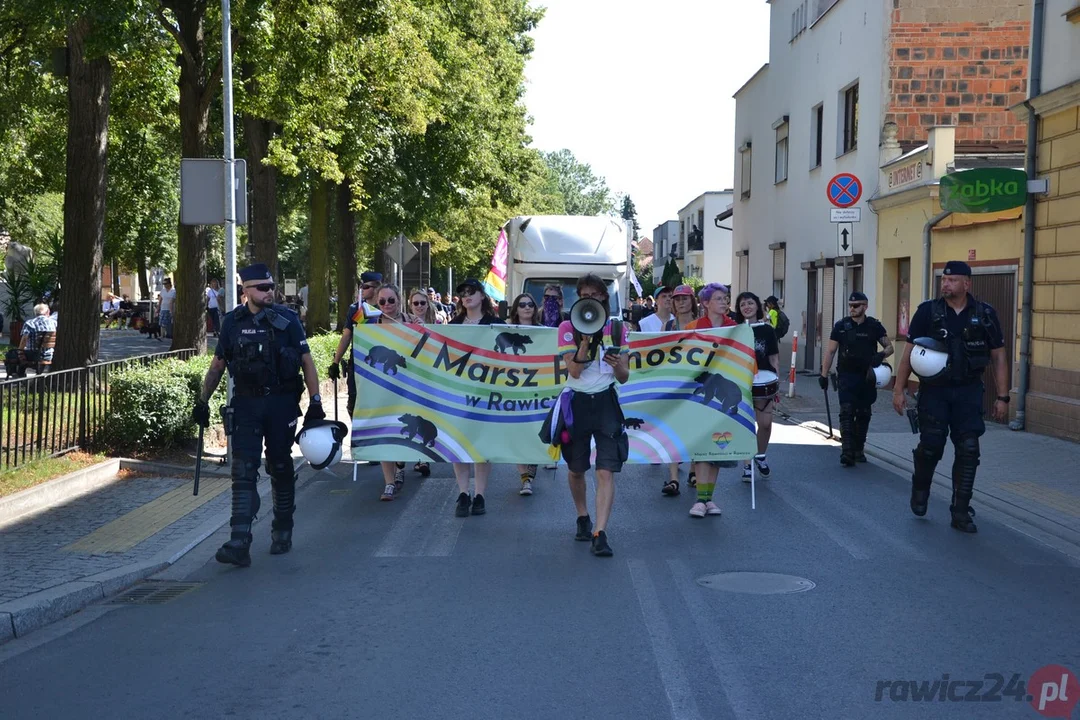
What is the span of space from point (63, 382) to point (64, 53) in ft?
19.0

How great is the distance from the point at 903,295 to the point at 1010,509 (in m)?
12.5

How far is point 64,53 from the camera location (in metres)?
14.8

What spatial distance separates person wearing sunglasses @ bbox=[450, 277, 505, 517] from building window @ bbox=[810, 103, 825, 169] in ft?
60.2

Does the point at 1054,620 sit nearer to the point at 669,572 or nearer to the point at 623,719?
the point at 669,572

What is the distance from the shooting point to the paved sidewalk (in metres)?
9.89

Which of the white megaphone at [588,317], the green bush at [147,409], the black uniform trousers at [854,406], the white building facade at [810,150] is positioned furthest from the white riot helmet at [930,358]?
the white building facade at [810,150]

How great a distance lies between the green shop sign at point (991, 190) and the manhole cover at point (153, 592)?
11536mm

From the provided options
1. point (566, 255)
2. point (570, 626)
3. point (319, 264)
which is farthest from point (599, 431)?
point (319, 264)

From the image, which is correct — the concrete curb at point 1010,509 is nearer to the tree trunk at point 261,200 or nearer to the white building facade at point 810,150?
the white building facade at point 810,150

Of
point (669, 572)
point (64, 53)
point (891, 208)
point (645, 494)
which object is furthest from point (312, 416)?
point (891, 208)

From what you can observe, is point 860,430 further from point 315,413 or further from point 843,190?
point 315,413

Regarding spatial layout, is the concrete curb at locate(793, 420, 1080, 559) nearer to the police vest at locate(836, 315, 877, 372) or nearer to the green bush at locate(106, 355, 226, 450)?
the police vest at locate(836, 315, 877, 372)

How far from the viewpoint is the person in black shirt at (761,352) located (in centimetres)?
1094

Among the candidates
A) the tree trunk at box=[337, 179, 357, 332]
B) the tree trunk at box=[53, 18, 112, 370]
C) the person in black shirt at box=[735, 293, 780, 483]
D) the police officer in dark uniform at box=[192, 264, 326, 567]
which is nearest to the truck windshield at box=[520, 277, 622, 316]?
the tree trunk at box=[53, 18, 112, 370]
